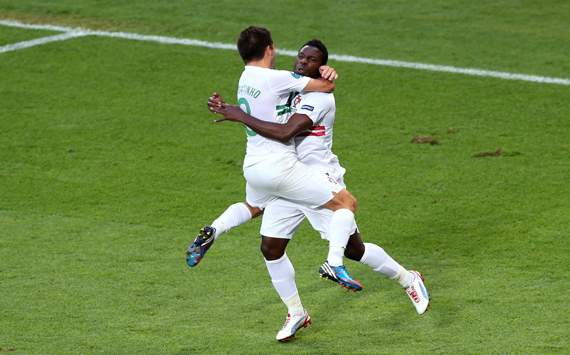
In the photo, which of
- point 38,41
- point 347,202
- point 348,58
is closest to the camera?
point 347,202

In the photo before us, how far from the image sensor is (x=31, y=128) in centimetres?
1359

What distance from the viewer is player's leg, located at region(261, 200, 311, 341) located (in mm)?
8508

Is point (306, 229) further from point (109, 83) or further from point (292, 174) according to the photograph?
point (109, 83)

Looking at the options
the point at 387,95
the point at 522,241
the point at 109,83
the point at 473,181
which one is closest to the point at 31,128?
the point at 109,83

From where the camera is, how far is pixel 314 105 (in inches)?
329

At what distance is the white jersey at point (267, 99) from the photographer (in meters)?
8.17

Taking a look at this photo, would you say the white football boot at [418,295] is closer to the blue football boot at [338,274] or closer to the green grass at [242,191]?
the green grass at [242,191]

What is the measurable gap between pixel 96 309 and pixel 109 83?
6196mm

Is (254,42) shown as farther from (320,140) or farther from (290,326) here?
(290,326)

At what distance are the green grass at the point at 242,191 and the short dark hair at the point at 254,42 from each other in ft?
6.25

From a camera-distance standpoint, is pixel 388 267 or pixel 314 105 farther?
pixel 388 267

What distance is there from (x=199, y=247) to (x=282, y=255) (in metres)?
0.56

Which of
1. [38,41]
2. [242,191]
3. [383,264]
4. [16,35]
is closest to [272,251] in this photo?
[383,264]

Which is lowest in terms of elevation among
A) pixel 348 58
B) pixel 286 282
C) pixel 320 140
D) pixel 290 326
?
pixel 348 58
